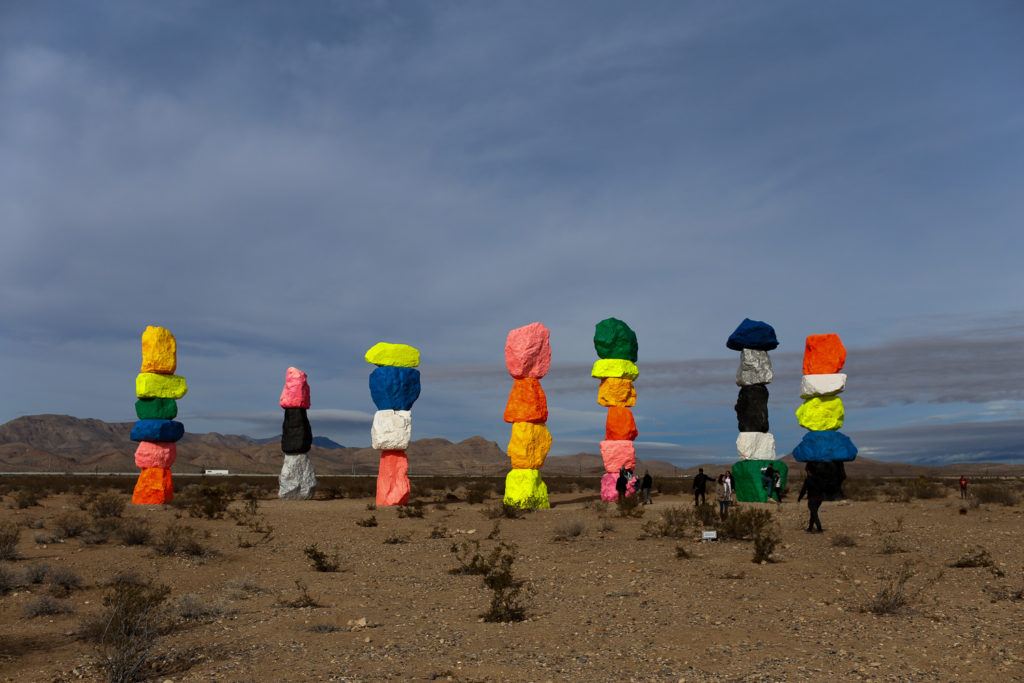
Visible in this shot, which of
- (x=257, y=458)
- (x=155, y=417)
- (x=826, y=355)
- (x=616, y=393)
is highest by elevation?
(x=826, y=355)

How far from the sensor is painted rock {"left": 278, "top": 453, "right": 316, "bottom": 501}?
27344 millimetres

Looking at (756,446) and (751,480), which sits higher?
(756,446)

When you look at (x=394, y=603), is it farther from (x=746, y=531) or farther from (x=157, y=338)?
(x=157, y=338)

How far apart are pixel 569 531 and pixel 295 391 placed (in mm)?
14291

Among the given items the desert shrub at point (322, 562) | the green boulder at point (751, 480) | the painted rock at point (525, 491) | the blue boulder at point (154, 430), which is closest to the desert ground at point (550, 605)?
the desert shrub at point (322, 562)

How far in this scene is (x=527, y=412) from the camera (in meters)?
22.6

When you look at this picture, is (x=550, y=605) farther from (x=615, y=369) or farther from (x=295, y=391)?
(x=295, y=391)

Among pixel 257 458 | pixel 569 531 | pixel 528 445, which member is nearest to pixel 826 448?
pixel 528 445

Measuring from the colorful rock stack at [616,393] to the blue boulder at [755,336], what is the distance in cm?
366

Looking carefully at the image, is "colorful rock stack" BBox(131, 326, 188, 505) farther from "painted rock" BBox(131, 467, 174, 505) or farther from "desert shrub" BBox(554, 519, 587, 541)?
"desert shrub" BBox(554, 519, 587, 541)

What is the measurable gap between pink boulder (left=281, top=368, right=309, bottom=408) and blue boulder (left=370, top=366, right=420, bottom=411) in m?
4.60

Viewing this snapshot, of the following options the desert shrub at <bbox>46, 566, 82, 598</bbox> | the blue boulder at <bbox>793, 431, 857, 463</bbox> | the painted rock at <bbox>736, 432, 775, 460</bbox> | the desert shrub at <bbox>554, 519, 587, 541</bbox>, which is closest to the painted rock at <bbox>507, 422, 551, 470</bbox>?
the desert shrub at <bbox>554, 519, 587, 541</bbox>

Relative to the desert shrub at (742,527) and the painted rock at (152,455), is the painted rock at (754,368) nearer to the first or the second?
the desert shrub at (742,527)

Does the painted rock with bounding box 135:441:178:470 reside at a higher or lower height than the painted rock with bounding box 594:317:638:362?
lower
